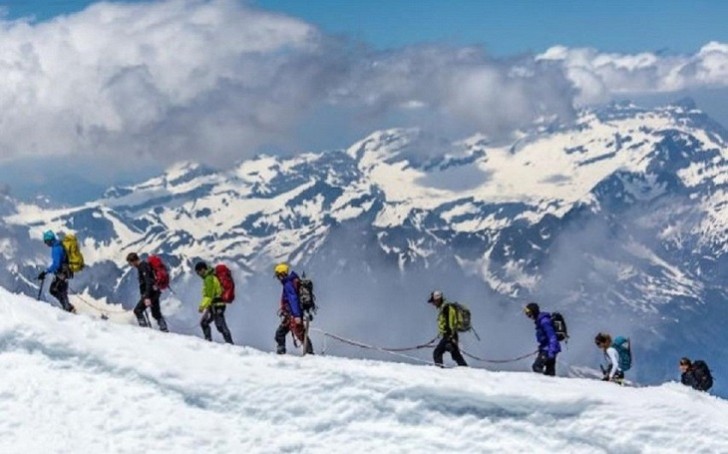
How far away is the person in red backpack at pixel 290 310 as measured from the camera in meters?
36.1

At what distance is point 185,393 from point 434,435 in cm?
725

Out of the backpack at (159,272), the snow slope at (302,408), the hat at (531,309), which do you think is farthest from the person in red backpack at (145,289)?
the hat at (531,309)

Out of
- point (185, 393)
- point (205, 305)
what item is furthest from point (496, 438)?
point (205, 305)

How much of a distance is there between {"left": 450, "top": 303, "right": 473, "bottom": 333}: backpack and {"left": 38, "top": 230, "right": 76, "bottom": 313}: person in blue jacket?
1347 centimetres

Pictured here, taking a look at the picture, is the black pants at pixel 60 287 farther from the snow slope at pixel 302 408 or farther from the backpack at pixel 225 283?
the backpack at pixel 225 283

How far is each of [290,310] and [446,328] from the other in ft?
17.0

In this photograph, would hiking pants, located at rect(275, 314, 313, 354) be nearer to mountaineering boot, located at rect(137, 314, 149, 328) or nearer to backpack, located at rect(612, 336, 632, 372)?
mountaineering boot, located at rect(137, 314, 149, 328)

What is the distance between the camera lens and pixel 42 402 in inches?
1214

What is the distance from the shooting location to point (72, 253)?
38.4m

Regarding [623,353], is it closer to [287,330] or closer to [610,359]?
[610,359]

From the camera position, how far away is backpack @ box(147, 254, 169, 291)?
38.7 m

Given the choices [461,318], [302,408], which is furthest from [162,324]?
[461,318]

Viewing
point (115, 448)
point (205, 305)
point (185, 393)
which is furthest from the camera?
point (205, 305)

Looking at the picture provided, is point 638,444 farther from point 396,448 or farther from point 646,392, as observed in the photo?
point 396,448
